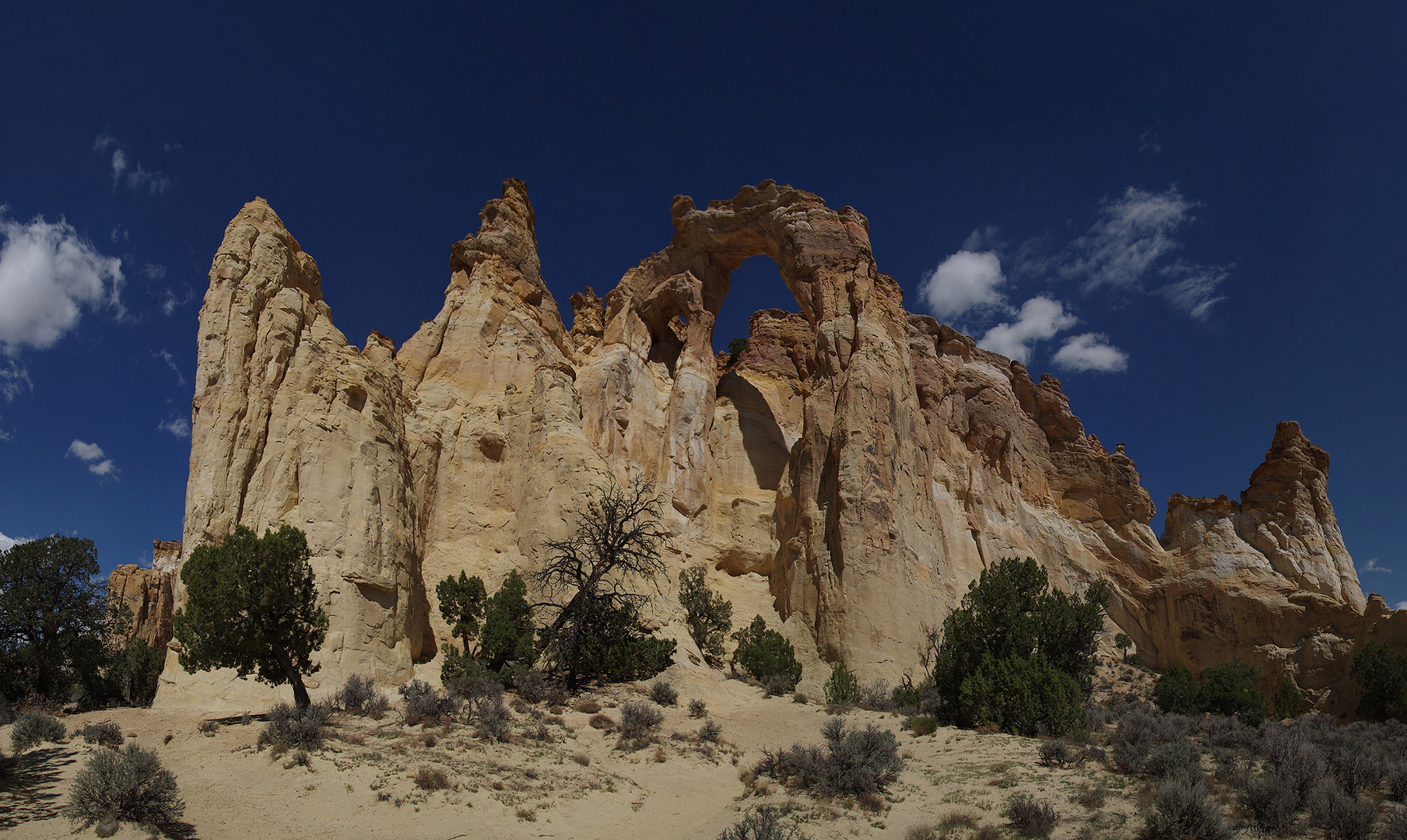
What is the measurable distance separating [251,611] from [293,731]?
2826 mm

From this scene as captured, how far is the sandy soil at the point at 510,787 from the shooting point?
32.5 feet

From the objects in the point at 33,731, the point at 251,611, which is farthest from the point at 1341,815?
the point at 33,731

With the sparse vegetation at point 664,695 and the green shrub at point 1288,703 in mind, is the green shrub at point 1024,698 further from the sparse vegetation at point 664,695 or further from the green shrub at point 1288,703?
the green shrub at point 1288,703

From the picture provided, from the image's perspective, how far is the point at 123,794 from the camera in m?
8.89

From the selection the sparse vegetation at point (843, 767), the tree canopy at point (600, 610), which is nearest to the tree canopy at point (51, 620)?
the tree canopy at point (600, 610)

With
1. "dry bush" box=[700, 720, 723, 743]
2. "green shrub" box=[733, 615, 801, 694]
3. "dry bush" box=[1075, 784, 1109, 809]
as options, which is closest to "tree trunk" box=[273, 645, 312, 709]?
"dry bush" box=[700, 720, 723, 743]

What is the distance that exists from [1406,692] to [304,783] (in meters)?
36.8

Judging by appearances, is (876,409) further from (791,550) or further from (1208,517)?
(1208,517)

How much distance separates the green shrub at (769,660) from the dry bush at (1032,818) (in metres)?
14.6

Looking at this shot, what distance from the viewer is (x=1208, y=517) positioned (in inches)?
1811

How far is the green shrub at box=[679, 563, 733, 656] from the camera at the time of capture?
2878 centimetres

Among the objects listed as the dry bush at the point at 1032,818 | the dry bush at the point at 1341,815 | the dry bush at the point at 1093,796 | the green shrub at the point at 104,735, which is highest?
the green shrub at the point at 104,735

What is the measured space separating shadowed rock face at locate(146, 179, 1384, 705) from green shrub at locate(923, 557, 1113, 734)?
8.31 m

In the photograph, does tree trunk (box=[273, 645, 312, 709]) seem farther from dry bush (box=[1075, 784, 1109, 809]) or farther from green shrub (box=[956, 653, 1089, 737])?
green shrub (box=[956, 653, 1089, 737])
